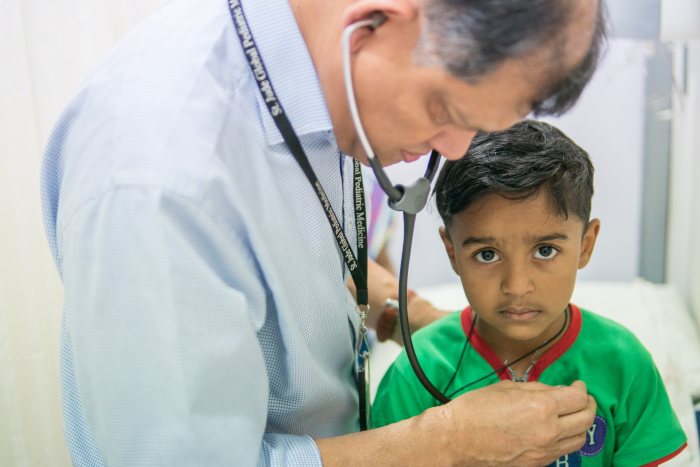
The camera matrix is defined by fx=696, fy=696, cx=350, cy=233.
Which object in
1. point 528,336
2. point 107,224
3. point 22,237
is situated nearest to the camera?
point 107,224

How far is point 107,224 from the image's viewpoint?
746mm

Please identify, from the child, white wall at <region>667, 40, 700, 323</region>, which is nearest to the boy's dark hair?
the child

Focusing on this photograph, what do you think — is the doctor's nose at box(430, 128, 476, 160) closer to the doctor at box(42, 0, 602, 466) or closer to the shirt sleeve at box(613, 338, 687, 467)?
the doctor at box(42, 0, 602, 466)

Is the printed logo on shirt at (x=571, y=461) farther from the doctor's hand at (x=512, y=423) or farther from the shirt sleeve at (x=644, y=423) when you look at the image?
the doctor's hand at (x=512, y=423)

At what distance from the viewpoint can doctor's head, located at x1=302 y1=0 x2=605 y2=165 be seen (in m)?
0.73

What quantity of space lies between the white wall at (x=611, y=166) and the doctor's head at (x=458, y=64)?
1259mm

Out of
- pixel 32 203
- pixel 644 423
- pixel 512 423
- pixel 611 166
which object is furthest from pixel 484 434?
pixel 611 166

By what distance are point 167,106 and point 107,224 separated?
0.15m

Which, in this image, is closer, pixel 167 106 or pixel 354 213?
pixel 167 106

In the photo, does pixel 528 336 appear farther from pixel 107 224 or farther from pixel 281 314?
pixel 107 224

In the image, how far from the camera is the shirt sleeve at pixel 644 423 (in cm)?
114

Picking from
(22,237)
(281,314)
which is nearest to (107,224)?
(281,314)

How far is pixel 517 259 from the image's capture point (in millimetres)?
1109

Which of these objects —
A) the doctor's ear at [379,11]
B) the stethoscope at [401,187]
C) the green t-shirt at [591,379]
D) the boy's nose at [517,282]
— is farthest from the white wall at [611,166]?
the doctor's ear at [379,11]
